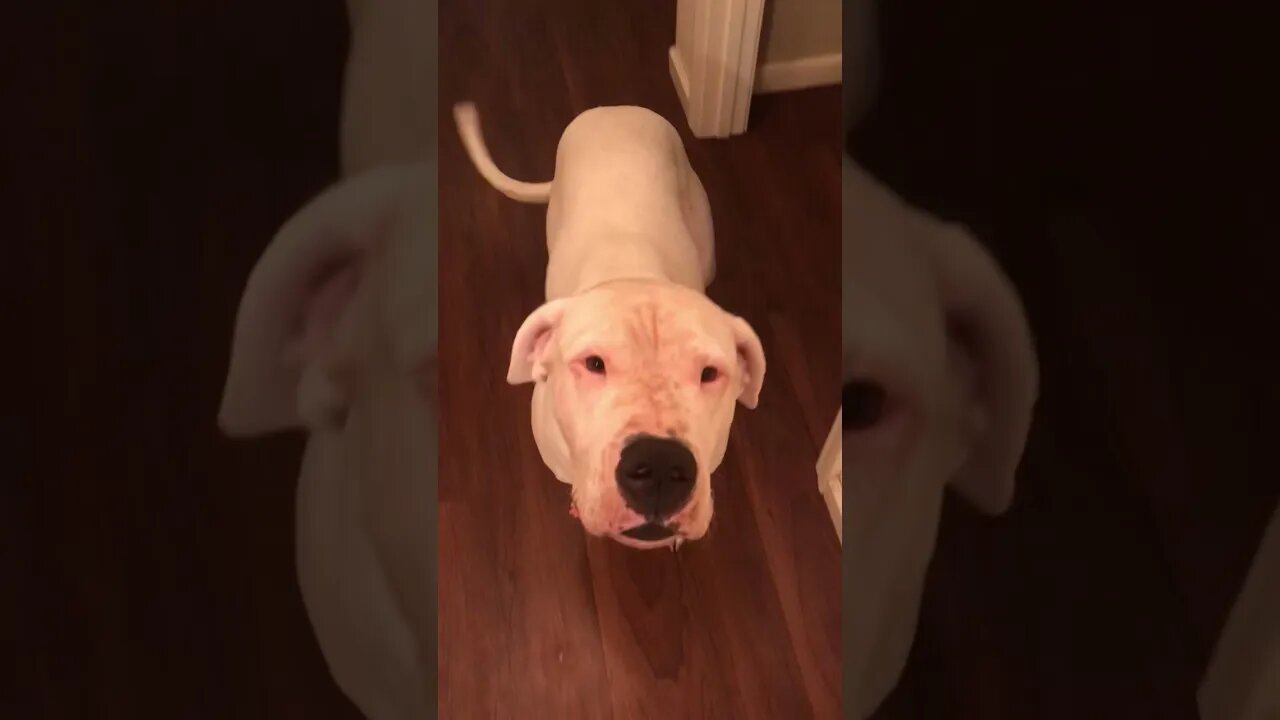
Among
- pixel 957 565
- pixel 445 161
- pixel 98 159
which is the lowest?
pixel 445 161

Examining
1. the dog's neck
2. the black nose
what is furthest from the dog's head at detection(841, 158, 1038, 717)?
the dog's neck

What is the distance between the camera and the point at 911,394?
0.27m

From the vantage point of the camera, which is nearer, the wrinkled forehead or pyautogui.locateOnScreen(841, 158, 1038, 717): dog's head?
pyautogui.locateOnScreen(841, 158, 1038, 717): dog's head

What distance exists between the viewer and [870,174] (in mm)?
252

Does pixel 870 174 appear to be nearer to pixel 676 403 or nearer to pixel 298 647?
pixel 298 647

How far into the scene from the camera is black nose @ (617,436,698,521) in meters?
1.02

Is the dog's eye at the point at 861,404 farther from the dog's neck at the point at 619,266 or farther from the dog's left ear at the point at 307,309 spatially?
the dog's neck at the point at 619,266

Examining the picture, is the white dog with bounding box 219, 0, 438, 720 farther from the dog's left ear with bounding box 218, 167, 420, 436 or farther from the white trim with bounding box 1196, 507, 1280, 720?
the white trim with bounding box 1196, 507, 1280, 720

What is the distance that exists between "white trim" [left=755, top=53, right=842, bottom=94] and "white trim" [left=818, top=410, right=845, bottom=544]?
730 mm

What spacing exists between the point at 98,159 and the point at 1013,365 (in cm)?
20

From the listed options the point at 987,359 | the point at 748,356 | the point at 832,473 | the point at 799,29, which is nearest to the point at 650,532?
the point at 748,356

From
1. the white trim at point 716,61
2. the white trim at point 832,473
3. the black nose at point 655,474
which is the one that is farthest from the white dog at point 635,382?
the white trim at point 716,61

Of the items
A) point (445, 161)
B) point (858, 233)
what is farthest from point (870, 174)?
point (445, 161)

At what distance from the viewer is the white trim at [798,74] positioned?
6.01 ft
